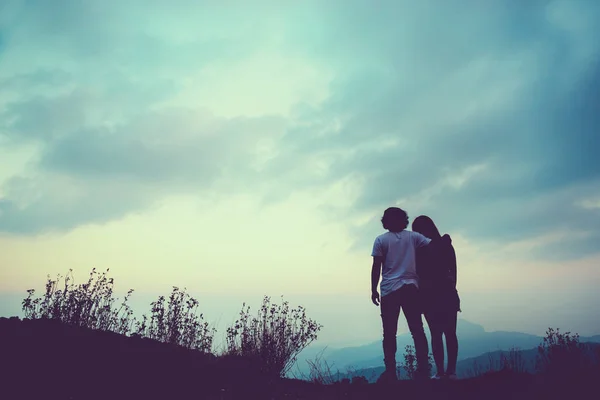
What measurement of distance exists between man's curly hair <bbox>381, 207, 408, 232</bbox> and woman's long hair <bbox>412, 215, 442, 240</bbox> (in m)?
0.46

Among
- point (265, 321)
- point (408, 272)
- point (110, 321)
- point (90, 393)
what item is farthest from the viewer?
point (265, 321)

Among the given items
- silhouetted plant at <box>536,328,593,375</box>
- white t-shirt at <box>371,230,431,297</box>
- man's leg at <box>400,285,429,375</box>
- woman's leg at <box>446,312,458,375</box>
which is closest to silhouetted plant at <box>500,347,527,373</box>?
silhouetted plant at <box>536,328,593,375</box>

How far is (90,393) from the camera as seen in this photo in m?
3.79

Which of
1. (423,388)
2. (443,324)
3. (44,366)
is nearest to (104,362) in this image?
(44,366)

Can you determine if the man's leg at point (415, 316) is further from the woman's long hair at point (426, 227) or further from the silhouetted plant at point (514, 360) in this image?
the silhouetted plant at point (514, 360)

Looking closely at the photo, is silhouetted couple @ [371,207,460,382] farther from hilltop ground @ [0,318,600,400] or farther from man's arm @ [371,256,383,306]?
hilltop ground @ [0,318,600,400]

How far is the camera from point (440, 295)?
4895 millimetres

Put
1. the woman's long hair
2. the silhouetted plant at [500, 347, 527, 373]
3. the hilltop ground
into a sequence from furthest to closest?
the silhouetted plant at [500, 347, 527, 373] → the woman's long hair → the hilltop ground

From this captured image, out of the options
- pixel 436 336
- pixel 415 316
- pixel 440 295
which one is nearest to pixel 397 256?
pixel 415 316

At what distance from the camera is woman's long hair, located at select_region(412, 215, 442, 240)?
5246 millimetres

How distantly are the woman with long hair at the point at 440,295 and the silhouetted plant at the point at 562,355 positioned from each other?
4.25 ft

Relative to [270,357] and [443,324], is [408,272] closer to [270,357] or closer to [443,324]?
[443,324]

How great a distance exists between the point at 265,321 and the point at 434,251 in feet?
13.0

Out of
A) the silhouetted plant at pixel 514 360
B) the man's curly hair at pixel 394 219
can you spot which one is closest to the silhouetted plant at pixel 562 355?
the silhouetted plant at pixel 514 360
